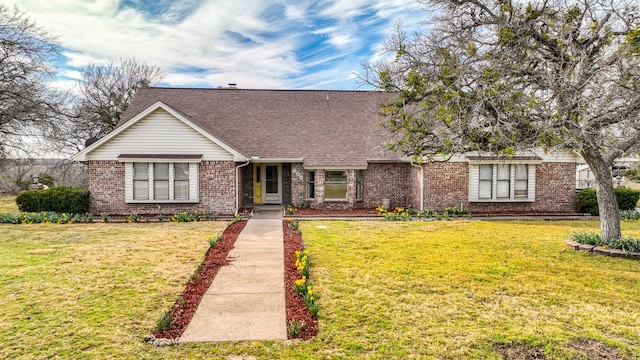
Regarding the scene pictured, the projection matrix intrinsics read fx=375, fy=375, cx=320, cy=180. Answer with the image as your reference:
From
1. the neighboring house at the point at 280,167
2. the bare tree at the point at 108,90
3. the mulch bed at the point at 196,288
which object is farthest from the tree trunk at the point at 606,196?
the bare tree at the point at 108,90

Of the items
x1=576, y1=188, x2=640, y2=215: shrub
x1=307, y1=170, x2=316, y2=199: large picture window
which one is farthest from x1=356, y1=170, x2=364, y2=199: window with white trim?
x1=576, y1=188, x2=640, y2=215: shrub

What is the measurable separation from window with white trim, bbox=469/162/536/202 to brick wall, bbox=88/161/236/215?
1097 cm

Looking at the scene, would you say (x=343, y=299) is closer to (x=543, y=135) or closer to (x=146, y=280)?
(x=146, y=280)

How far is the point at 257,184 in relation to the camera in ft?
64.4

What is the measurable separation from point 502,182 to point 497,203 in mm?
1009

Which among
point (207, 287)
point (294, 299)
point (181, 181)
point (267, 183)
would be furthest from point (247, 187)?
point (294, 299)

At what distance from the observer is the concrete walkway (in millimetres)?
5051

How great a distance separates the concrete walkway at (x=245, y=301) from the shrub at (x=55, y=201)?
9.72 meters

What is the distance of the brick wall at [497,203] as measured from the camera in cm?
1702

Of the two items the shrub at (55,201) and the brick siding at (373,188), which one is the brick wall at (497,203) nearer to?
the brick siding at (373,188)

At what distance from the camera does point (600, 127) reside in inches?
323

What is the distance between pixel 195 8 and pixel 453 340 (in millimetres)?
13636

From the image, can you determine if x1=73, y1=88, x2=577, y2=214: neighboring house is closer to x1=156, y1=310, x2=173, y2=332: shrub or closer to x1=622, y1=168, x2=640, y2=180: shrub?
x1=622, y1=168, x2=640, y2=180: shrub

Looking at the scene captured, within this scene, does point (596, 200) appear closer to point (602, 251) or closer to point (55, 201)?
point (602, 251)
